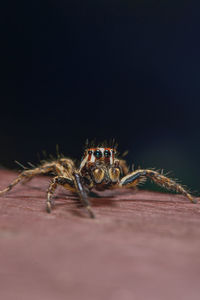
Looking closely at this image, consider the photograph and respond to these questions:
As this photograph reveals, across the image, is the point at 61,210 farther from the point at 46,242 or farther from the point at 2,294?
the point at 2,294

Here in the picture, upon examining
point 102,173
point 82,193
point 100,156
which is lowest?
point 82,193

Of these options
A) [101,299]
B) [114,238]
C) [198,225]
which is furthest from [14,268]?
[198,225]

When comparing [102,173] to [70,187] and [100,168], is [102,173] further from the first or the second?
[70,187]

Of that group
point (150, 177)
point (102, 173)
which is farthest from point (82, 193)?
point (150, 177)

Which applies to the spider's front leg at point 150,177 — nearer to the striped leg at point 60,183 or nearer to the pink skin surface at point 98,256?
the striped leg at point 60,183

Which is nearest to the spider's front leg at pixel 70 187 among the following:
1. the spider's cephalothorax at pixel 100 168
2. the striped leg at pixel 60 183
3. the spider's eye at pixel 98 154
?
the striped leg at pixel 60 183
